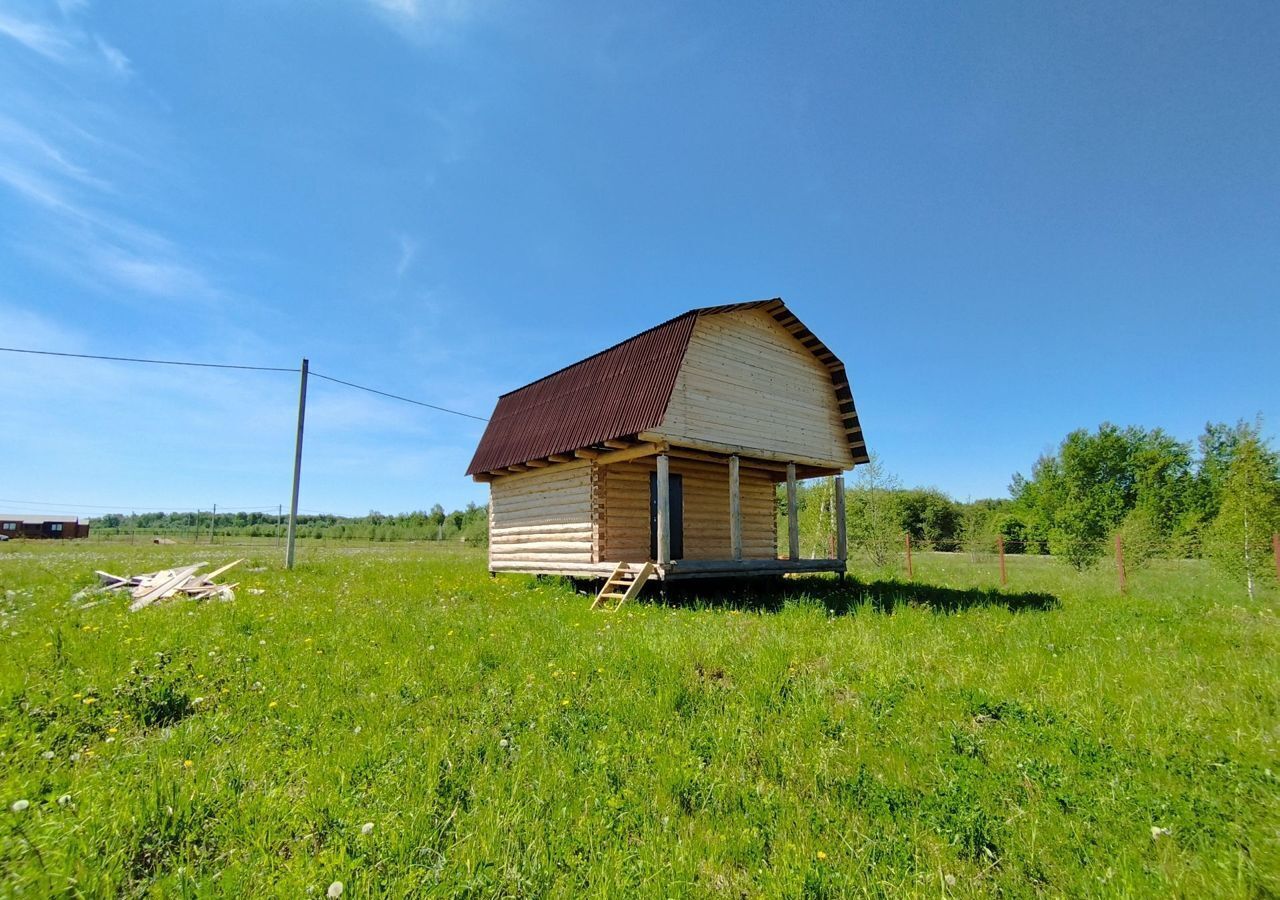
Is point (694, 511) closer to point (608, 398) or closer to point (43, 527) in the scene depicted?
point (608, 398)

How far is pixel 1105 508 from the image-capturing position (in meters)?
47.9

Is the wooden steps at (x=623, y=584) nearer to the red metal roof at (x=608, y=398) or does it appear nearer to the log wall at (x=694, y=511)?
the log wall at (x=694, y=511)

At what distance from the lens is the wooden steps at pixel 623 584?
37.9 ft

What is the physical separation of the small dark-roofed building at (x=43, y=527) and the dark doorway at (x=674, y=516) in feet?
327

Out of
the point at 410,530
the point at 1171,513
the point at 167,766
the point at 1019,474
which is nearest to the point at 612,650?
the point at 167,766

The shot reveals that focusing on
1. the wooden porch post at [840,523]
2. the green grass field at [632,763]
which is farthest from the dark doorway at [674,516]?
the green grass field at [632,763]

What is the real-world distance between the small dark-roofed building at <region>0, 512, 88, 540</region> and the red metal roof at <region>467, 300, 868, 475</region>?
312 ft

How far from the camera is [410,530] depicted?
81.0 metres

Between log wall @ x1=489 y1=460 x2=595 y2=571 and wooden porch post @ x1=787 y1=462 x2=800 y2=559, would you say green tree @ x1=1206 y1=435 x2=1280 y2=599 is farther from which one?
log wall @ x1=489 y1=460 x2=595 y2=571

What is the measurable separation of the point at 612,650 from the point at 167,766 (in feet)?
14.0

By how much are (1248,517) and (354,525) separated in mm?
93642

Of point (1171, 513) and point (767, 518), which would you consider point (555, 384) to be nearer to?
point (767, 518)

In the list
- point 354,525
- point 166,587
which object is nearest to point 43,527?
point 354,525

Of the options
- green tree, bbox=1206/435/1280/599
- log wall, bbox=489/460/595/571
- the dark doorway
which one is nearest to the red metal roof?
log wall, bbox=489/460/595/571
